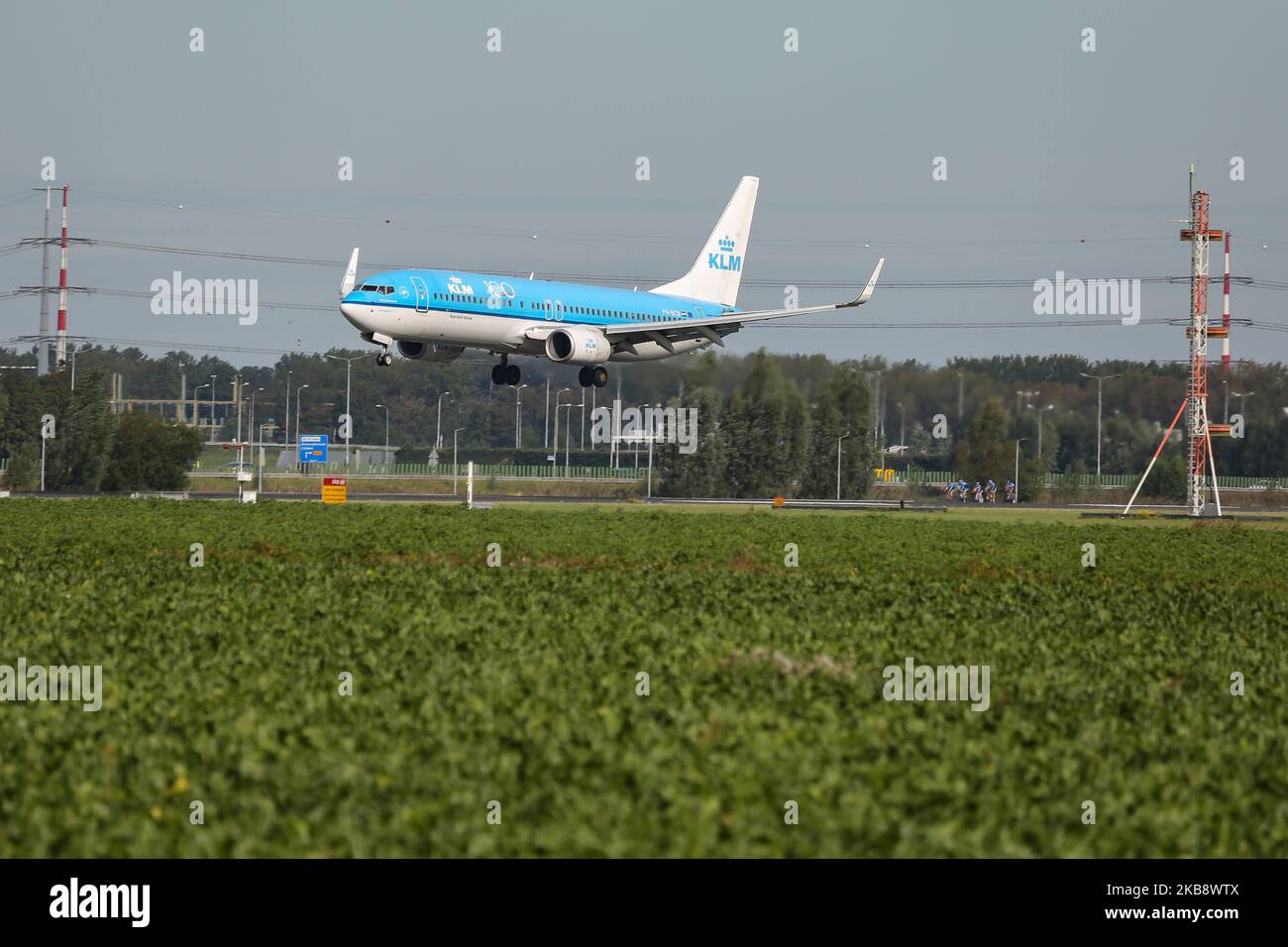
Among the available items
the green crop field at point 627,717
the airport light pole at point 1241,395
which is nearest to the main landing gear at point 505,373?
the green crop field at point 627,717

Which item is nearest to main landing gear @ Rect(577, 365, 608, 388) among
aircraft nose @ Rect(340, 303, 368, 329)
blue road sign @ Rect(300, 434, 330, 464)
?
aircraft nose @ Rect(340, 303, 368, 329)

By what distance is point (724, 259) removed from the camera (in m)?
93.2

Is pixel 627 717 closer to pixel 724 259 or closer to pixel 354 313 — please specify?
pixel 354 313

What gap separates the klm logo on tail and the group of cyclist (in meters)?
39.0

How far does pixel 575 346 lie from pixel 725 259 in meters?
24.6

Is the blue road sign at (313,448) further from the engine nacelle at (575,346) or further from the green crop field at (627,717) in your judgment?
the green crop field at (627,717)

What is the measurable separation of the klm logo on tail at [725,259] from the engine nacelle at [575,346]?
2037 centimetres

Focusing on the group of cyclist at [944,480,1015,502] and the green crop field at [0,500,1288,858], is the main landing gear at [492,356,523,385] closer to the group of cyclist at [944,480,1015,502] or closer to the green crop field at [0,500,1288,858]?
the green crop field at [0,500,1288,858]

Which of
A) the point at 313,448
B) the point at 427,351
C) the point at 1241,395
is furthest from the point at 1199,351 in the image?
the point at 313,448

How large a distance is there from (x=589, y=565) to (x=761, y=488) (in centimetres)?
8285

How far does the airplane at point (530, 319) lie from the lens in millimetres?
63031
